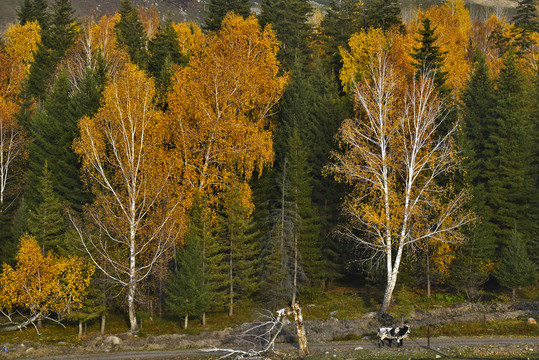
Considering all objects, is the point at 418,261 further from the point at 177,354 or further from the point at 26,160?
the point at 26,160

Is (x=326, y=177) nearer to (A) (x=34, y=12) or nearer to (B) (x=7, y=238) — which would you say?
(B) (x=7, y=238)

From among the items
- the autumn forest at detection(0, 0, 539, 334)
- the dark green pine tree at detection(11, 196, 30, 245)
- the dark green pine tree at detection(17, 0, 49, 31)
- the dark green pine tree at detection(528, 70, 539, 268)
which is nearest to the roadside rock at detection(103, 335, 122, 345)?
the autumn forest at detection(0, 0, 539, 334)

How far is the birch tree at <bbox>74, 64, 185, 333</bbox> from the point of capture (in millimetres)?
28000

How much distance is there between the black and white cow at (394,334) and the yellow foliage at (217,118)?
1518 cm

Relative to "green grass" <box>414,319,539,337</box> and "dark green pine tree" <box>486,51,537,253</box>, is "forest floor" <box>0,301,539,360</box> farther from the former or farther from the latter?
"dark green pine tree" <box>486,51,537,253</box>

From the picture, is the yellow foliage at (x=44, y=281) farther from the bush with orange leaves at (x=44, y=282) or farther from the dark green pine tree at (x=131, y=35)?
the dark green pine tree at (x=131, y=35)

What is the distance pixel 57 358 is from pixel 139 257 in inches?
374

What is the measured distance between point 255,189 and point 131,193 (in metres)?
11.5

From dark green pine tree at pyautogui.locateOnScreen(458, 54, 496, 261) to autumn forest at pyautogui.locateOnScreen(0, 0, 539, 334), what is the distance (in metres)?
0.19

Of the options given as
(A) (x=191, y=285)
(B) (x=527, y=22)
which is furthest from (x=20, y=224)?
(B) (x=527, y=22)

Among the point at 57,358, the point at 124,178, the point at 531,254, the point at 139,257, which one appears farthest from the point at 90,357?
the point at 531,254

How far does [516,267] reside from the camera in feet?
108

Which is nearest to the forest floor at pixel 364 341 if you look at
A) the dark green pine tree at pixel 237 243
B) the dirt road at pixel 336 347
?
the dirt road at pixel 336 347

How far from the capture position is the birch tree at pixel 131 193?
Result: 2800 centimetres
